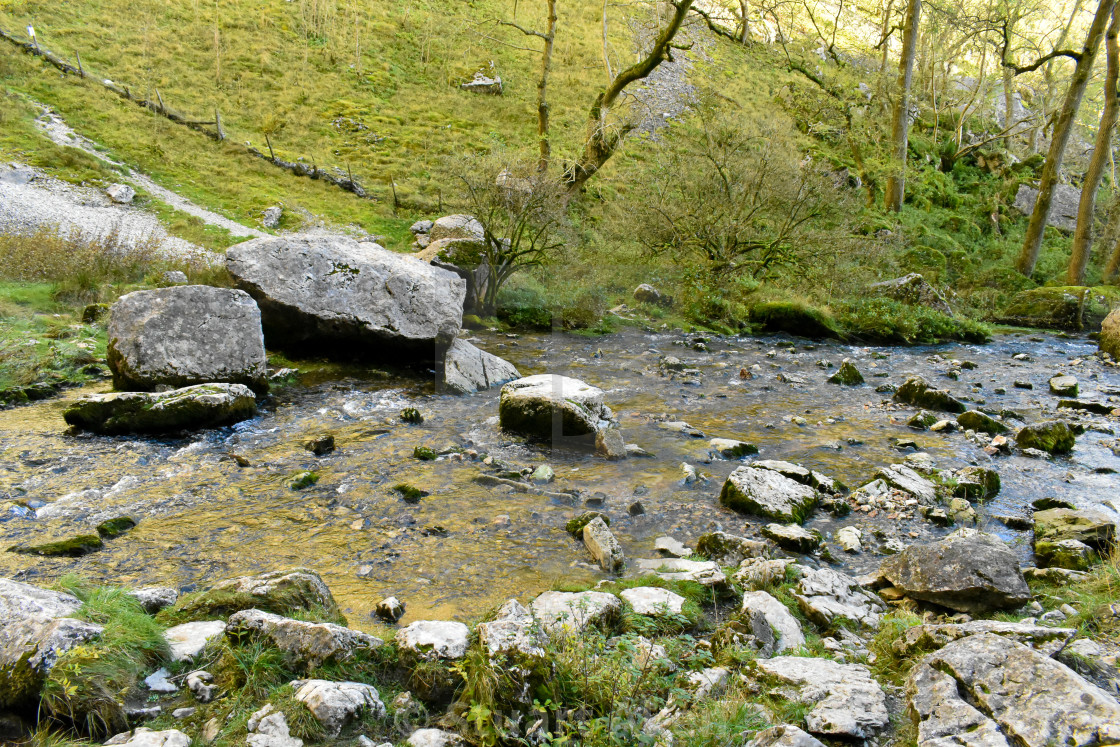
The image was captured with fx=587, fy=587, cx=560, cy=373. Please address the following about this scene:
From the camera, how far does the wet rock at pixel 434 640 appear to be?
116 inches

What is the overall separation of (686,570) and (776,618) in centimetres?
94

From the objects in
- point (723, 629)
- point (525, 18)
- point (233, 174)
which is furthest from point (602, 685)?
point (525, 18)

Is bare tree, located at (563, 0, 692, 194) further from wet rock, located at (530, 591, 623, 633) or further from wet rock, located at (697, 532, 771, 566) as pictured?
wet rock, located at (530, 591, 623, 633)

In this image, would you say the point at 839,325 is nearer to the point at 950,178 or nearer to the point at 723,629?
the point at 723,629

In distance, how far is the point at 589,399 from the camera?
7.48 metres

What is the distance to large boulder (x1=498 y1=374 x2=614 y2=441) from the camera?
7.20 metres

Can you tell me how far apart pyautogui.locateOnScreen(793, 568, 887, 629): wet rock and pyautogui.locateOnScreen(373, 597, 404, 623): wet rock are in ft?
8.51

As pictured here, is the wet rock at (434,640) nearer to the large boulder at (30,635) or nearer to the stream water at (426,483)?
the stream water at (426,483)

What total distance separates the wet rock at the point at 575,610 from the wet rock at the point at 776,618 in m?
0.78

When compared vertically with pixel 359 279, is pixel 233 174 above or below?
above

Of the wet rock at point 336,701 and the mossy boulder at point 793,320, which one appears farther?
the mossy boulder at point 793,320

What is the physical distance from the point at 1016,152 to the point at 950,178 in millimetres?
8816

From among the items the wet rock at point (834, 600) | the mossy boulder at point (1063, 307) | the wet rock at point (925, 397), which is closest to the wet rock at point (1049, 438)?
the wet rock at point (925, 397)

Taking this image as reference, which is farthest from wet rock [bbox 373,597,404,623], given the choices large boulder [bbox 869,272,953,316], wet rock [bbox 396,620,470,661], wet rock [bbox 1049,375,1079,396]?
large boulder [bbox 869,272,953,316]
